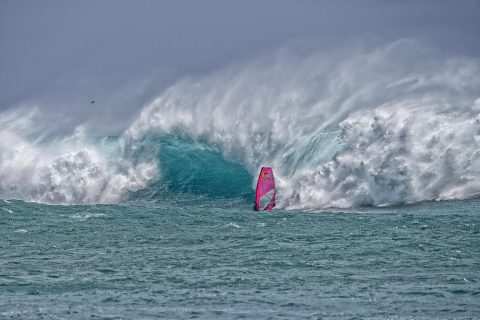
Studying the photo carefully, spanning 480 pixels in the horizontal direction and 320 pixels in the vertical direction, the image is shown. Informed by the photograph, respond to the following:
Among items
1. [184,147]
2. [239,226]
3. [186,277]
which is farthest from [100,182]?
[186,277]

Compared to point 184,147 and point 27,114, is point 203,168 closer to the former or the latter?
point 184,147

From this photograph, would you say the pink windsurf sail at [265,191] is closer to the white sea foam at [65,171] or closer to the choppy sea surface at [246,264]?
the choppy sea surface at [246,264]

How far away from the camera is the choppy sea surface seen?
17766 mm

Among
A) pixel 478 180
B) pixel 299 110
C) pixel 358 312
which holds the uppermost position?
pixel 299 110

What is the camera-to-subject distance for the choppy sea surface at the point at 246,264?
1777 centimetres

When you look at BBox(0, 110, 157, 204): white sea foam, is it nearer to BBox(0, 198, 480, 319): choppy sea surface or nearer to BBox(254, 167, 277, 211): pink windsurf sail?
BBox(254, 167, 277, 211): pink windsurf sail

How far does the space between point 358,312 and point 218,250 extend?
26.1 ft

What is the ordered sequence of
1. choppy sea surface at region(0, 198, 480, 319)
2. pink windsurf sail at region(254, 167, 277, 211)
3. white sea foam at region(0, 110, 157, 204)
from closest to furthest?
choppy sea surface at region(0, 198, 480, 319) → pink windsurf sail at region(254, 167, 277, 211) → white sea foam at region(0, 110, 157, 204)

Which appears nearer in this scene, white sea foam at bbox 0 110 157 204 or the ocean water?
the ocean water

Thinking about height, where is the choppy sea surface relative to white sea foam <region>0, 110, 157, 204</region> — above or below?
below

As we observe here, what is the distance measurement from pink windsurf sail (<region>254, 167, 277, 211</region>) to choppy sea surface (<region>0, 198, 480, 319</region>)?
1.66m

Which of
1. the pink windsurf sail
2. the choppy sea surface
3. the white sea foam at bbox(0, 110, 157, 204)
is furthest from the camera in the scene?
the white sea foam at bbox(0, 110, 157, 204)

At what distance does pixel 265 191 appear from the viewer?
35.9 meters

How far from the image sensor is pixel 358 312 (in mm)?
17172
